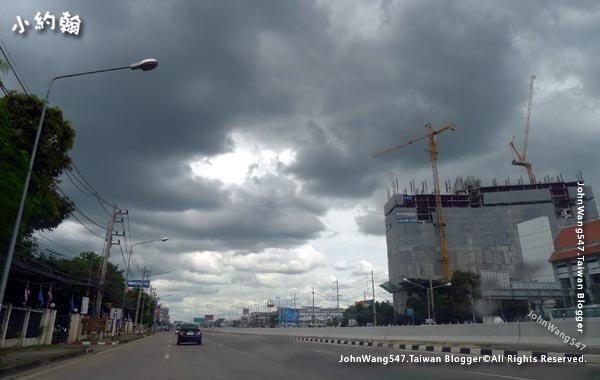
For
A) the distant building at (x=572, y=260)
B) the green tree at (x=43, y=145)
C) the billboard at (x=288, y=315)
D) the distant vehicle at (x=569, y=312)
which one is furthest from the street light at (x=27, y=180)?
the billboard at (x=288, y=315)

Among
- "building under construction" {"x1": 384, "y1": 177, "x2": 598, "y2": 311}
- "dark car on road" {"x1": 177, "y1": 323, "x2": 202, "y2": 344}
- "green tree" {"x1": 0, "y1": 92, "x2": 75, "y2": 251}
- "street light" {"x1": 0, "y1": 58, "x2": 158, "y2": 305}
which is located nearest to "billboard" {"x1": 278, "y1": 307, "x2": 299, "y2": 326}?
"building under construction" {"x1": 384, "y1": 177, "x2": 598, "y2": 311}

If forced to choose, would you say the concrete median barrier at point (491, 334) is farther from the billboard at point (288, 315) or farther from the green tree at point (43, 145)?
the billboard at point (288, 315)

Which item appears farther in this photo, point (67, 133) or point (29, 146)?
point (67, 133)

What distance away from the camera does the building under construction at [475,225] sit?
12538 cm

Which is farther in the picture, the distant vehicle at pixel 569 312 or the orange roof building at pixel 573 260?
the orange roof building at pixel 573 260

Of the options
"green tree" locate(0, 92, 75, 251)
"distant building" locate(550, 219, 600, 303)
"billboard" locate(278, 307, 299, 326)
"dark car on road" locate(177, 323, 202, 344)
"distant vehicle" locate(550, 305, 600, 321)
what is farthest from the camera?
"billboard" locate(278, 307, 299, 326)

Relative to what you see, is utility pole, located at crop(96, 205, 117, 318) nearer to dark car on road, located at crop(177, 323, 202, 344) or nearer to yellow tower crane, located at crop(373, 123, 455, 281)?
dark car on road, located at crop(177, 323, 202, 344)

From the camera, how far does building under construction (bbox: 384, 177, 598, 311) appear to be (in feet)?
411

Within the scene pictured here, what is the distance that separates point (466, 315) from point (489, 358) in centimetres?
8814

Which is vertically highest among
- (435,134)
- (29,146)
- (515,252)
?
(435,134)

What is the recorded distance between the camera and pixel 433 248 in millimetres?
129625

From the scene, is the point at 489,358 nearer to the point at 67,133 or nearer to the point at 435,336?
the point at 435,336

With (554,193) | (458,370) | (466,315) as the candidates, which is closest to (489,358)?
(458,370)

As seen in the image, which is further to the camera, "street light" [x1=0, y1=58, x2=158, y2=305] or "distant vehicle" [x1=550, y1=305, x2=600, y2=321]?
"distant vehicle" [x1=550, y1=305, x2=600, y2=321]
